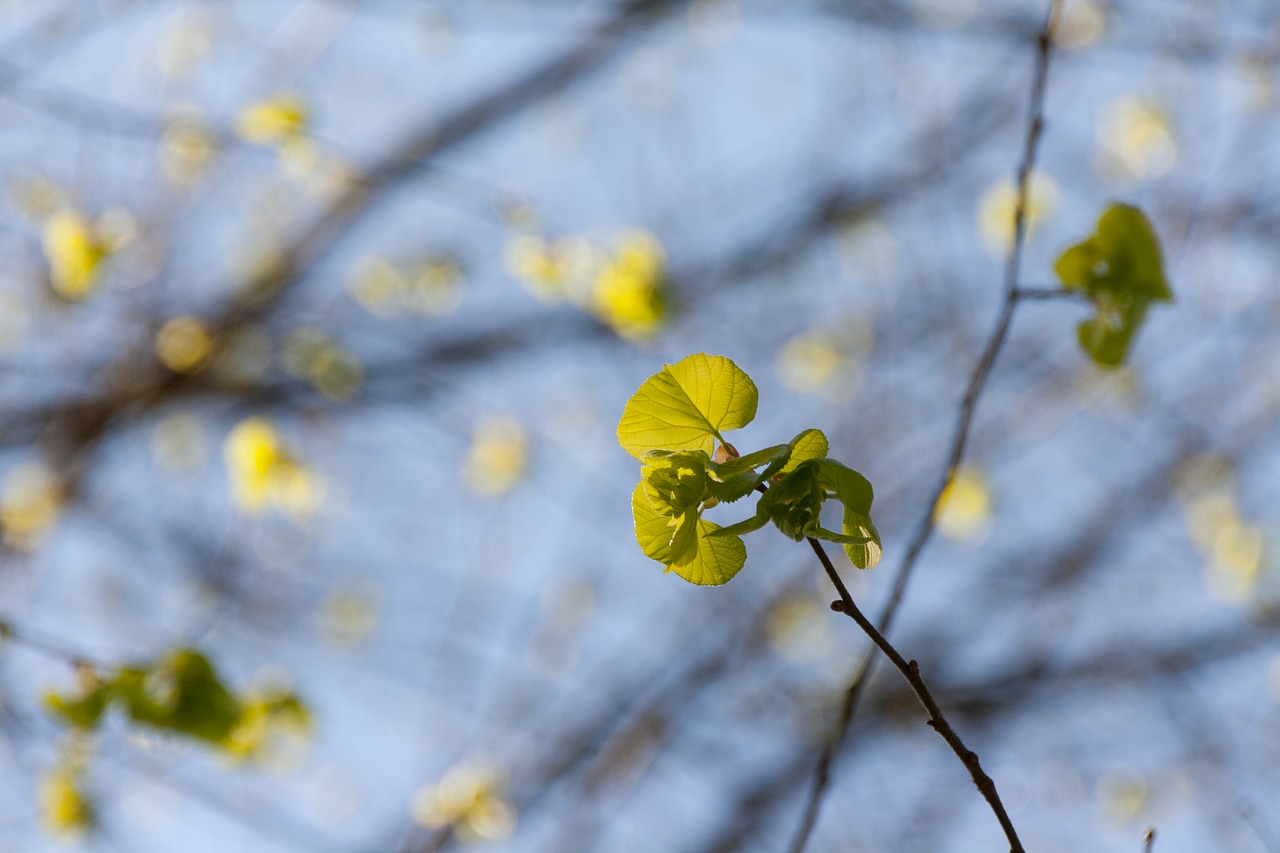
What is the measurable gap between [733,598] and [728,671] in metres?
0.33

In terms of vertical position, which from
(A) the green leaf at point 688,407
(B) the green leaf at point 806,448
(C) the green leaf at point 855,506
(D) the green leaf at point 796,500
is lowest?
(D) the green leaf at point 796,500

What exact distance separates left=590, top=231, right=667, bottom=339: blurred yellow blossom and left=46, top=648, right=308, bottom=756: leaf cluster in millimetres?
1412

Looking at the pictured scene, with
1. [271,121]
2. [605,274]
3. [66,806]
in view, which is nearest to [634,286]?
[605,274]

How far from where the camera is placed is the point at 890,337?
4707mm

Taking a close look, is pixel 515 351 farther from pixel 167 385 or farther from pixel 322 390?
pixel 167 385

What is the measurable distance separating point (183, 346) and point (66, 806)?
1.77 m

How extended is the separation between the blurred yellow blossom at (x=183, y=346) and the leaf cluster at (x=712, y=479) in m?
3.55

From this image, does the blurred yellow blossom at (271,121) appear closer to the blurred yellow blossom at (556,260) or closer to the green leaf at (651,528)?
the blurred yellow blossom at (556,260)

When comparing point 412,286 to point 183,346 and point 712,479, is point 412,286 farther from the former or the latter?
point 712,479

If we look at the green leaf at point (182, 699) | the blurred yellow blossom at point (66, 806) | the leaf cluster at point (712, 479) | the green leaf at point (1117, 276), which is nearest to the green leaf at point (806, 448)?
the leaf cluster at point (712, 479)

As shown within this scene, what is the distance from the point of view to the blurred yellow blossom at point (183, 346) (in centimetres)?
393

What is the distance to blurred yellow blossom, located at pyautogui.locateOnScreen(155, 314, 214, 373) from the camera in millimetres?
3930

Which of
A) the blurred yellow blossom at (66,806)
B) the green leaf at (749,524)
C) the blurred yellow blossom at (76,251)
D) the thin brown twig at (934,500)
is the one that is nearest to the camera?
the green leaf at (749,524)

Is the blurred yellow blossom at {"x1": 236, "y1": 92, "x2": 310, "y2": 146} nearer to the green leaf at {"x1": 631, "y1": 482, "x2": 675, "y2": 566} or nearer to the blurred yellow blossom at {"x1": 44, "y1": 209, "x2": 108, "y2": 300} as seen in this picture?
the blurred yellow blossom at {"x1": 44, "y1": 209, "x2": 108, "y2": 300}
